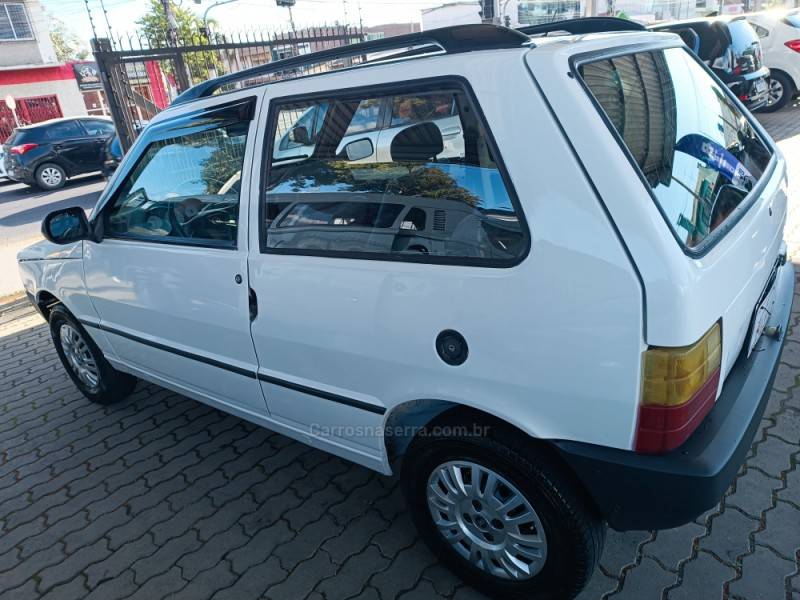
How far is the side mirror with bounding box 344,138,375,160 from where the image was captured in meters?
1.96

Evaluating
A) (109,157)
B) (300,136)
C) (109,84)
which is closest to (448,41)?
(300,136)

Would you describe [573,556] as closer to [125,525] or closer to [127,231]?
[125,525]

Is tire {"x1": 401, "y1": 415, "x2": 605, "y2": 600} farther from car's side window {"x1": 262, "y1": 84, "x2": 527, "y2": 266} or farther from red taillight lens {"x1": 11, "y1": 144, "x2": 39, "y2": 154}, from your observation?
red taillight lens {"x1": 11, "y1": 144, "x2": 39, "y2": 154}

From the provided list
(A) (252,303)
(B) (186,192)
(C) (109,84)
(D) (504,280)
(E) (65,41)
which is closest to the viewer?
(D) (504,280)

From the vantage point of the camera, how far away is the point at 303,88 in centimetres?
209

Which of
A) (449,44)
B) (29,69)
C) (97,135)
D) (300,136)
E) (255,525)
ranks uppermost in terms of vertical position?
(29,69)

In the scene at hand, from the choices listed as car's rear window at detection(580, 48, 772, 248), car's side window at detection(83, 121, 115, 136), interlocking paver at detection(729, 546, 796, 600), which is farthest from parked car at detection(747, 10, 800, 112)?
car's side window at detection(83, 121, 115, 136)

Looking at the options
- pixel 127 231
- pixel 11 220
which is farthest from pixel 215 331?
pixel 11 220

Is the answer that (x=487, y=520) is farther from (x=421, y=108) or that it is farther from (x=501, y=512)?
(x=421, y=108)

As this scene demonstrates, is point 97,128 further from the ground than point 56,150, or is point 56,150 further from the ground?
point 97,128

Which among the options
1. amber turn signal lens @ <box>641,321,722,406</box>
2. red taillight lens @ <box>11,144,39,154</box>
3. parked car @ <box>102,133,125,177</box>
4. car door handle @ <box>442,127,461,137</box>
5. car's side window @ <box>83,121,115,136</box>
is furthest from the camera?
car's side window @ <box>83,121,115,136</box>

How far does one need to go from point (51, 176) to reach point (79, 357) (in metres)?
13.3

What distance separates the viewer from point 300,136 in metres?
2.16

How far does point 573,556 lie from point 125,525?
208cm
